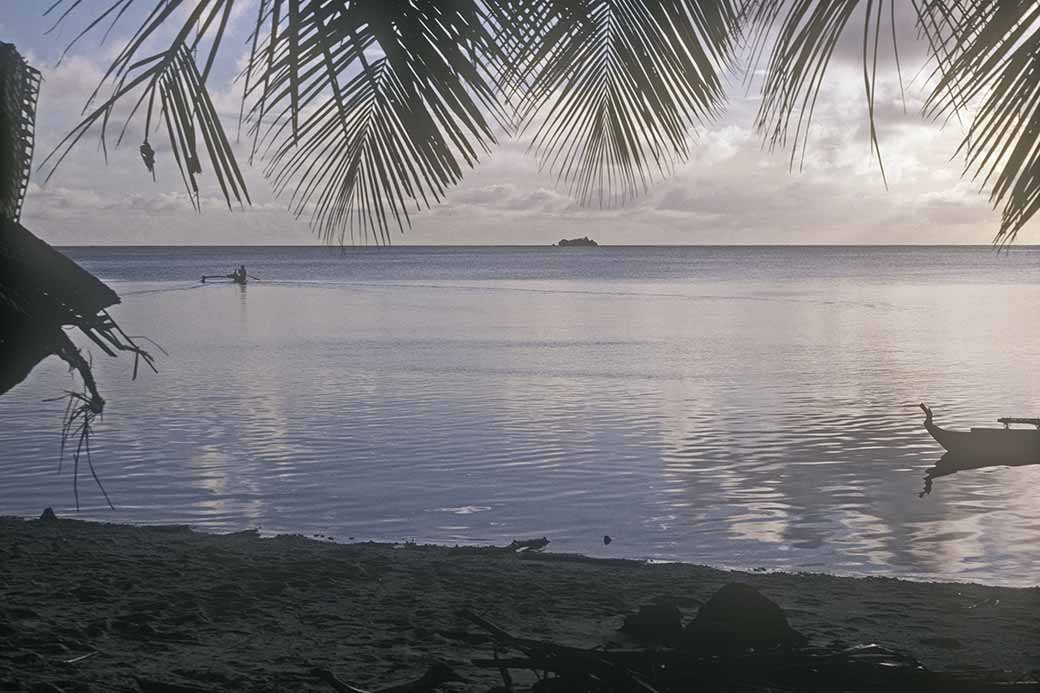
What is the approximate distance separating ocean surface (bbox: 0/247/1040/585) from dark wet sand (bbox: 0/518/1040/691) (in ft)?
4.68

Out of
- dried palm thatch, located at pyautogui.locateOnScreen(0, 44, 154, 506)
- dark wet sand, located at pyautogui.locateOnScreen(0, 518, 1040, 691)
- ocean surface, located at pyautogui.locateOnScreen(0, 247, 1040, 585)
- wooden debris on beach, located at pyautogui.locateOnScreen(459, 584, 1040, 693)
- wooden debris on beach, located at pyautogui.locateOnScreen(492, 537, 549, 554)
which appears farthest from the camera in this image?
ocean surface, located at pyautogui.locateOnScreen(0, 247, 1040, 585)

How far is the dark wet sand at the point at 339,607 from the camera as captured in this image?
17.4ft

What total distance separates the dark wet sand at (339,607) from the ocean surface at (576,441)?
143cm

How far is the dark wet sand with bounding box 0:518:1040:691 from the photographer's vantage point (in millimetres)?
5316

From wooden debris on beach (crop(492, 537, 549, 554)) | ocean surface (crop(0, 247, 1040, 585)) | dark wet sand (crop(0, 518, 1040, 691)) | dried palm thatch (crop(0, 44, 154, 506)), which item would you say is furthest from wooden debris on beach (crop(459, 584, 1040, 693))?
wooden debris on beach (crop(492, 537, 549, 554))

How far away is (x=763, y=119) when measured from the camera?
2.40m

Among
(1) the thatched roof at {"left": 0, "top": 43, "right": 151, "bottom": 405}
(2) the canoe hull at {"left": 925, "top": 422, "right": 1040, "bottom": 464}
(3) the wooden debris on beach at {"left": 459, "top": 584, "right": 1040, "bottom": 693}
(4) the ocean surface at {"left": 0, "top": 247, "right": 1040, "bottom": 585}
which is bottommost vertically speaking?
(4) the ocean surface at {"left": 0, "top": 247, "right": 1040, "bottom": 585}

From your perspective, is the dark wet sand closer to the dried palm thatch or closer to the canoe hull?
the dried palm thatch

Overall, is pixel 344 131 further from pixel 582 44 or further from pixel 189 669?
pixel 189 669

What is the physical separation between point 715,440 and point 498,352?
40.3 ft

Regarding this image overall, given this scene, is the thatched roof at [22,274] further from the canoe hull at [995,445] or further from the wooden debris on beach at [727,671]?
the canoe hull at [995,445]

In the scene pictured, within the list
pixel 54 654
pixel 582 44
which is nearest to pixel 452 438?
pixel 54 654

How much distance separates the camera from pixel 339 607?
21.7 feet

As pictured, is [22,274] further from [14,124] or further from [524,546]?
[524,546]
